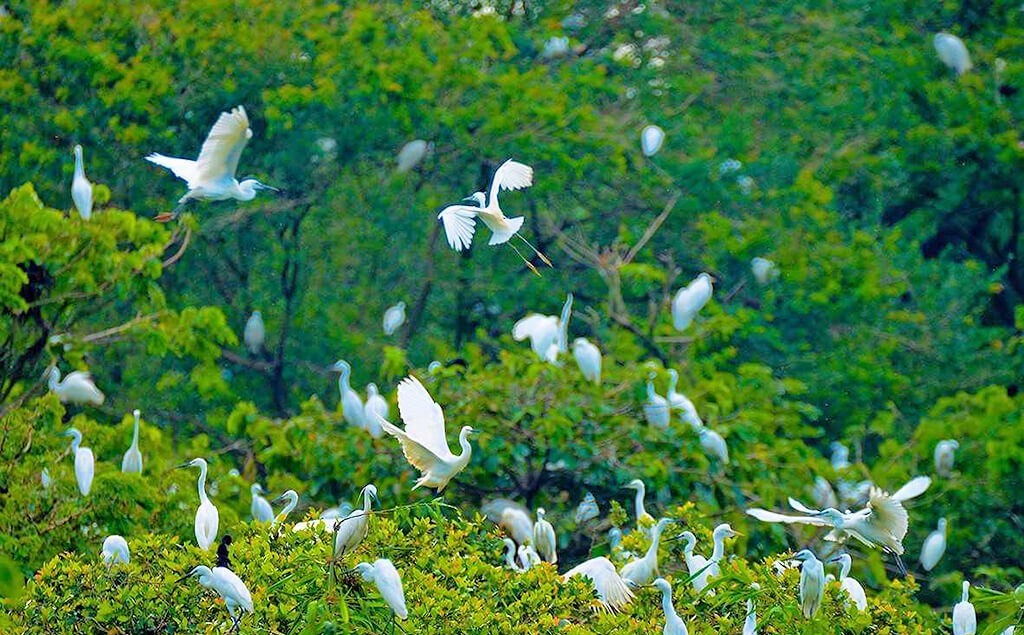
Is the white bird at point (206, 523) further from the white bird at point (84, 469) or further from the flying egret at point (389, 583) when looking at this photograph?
the flying egret at point (389, 583)

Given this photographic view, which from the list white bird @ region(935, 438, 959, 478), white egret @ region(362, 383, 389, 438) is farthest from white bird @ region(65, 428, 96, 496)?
white bird @ region(935, 438, 959, 478)

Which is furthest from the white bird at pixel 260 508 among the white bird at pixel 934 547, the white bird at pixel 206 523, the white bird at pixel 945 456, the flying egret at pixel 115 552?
the white bird at pixel 945 456

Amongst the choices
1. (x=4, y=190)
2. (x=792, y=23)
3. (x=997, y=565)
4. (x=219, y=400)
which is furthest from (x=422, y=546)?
(x=792, y=23)

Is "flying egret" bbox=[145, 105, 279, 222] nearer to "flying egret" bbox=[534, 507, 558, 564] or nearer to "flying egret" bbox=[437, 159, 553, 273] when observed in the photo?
"flying egret" bbox=[437, 159, 553, 273]

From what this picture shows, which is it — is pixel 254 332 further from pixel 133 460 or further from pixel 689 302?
pixel 133 460

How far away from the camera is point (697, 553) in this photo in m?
6.82

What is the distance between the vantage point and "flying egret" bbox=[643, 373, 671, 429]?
338 inches

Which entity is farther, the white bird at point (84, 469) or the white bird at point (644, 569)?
the white bird at point (84, 469)

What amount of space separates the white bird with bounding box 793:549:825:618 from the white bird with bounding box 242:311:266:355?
278 inches

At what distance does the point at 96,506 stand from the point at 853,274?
6208 millimetres

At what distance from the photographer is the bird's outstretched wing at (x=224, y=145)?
22.5ft

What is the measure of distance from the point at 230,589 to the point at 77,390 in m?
5.40

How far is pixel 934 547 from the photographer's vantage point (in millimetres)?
9055

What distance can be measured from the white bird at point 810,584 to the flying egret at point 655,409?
3.17 meters
